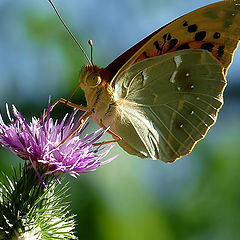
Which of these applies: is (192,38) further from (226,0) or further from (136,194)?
(136,194)

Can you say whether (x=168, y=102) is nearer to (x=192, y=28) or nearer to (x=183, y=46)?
(x=183, y=46)

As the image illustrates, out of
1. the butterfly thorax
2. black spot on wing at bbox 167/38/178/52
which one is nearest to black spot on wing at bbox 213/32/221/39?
black spot on wing at bbox 167/38/178/52

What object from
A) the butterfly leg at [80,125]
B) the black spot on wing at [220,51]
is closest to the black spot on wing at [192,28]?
the black spot on wing at [220,51]

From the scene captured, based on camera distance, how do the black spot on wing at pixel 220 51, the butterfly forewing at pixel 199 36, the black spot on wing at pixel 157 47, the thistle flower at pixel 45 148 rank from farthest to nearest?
the black spot on wing at pixel 220 51, the black spot on wing at pixel 157 47, the butterfly forewing at pixel 199 36, the thistle flower at pixel 45 148

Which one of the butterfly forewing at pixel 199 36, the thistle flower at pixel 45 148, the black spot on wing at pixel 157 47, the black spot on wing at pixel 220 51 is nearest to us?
the thistle flower at pixel 45 148

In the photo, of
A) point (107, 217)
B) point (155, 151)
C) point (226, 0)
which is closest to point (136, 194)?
point (107, 217)

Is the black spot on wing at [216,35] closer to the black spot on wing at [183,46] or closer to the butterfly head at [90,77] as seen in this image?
the black spot on wing at [183,46]

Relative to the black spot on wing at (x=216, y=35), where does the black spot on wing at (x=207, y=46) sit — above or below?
below

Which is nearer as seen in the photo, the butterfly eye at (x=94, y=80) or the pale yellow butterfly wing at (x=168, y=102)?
the butterfly eye at (x=94, y=80)
